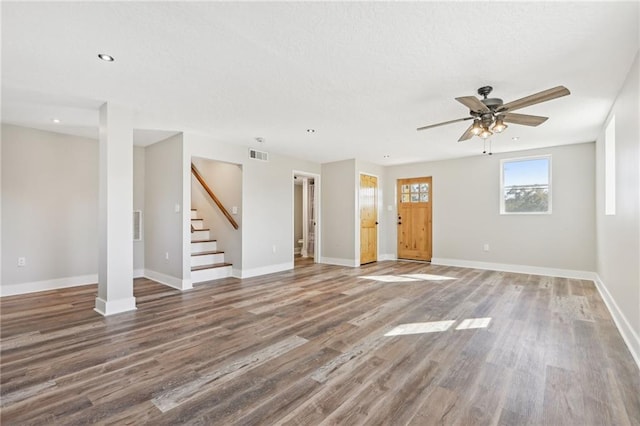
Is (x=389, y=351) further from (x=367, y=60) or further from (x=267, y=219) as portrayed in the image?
(x=267, y=219)

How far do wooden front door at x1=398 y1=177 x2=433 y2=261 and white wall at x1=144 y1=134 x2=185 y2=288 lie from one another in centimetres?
508

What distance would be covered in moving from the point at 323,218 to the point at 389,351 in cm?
489

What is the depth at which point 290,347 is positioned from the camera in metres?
2.56

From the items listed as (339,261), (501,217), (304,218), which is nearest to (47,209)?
(339,261)

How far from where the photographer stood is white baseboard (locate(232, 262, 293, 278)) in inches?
213

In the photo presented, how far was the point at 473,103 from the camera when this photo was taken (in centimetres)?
275

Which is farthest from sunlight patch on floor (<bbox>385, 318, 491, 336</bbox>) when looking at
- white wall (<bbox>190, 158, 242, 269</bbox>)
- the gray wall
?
the gray wall

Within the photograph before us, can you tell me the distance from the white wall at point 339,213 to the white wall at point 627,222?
4.17 meters

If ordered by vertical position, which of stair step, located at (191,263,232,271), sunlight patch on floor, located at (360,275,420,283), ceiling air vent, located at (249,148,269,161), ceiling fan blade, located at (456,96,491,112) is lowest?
sunlight patch on floor, located at (360,275,420,283)

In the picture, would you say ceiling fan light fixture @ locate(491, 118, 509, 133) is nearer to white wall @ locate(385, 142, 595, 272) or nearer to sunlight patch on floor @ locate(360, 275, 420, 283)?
sunlight patch on floor @ locate(360, 275, 420, 283)

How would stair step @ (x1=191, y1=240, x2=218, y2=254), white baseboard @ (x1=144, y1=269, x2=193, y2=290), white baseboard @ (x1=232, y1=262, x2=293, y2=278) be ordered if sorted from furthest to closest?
stair step @ (x1=191, y1=240, x2=218, y2=254), white baseboard @ (x1=232, y1=262, x2=293, y2=278), white baseboard @ (x1=144, y1=269, x2=193, y2=290)

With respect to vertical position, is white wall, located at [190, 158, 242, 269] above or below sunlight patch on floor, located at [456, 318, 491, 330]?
above

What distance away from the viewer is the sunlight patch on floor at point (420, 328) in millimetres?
2898

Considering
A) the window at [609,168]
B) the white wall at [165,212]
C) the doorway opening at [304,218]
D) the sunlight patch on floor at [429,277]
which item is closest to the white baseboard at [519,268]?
the sunlight patch on floor at [429,277]
